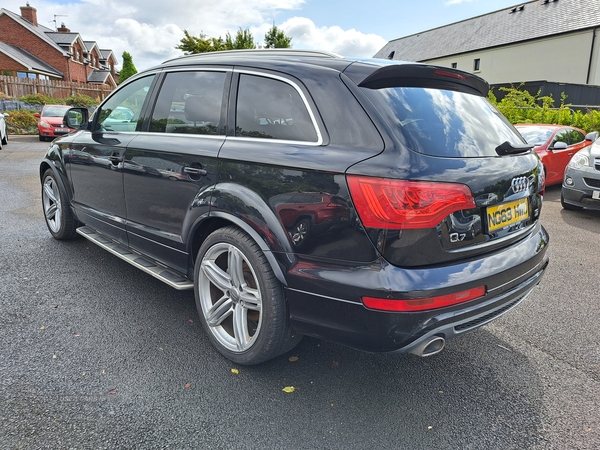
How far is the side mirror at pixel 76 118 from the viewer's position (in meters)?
4.36

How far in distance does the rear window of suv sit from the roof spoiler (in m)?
0.04

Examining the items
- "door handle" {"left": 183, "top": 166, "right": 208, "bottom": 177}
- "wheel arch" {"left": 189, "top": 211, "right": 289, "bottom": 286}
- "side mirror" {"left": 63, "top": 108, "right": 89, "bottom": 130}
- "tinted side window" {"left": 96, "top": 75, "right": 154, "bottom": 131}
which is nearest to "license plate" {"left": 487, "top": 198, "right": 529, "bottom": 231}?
"wheel arch" {"left": 189, "top": 211, "right": 289, "bottom": 286}

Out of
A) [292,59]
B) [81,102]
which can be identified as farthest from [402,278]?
[81,102]

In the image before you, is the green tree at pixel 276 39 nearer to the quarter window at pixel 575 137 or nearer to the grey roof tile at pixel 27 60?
the grey roof tile at pixel 27 60

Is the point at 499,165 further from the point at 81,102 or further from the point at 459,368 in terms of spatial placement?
the point at 81,102

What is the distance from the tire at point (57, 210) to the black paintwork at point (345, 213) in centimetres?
230

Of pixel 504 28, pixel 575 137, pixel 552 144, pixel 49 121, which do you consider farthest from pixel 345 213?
pixel 504 28

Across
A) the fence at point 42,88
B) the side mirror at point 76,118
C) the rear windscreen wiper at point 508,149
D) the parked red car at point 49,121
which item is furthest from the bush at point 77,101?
Answer: the rear windscreen wiper at point 508,149

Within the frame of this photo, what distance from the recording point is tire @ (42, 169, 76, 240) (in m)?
4.70

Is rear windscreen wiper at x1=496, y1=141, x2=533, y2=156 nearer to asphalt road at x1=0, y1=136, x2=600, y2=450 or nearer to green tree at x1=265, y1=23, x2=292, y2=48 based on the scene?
asphalt road at x1=0, y1=136, x2=600, y2=450

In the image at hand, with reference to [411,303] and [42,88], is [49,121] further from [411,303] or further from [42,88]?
[411,303]

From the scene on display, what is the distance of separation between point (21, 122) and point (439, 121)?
2433cm

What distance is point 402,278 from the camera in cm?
202

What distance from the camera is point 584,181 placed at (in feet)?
22.9
